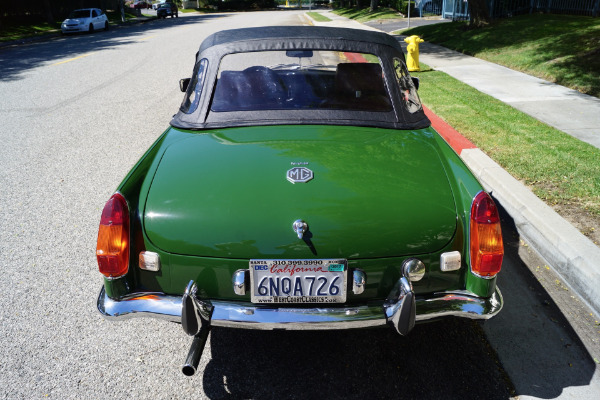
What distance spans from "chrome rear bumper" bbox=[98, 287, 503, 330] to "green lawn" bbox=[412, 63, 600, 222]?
2456 mm

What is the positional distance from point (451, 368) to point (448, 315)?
1.42ft

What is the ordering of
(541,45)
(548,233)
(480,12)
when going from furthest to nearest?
1. (480,12)
2. (541,45)
3. (548,233)

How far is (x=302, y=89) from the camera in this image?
11.6 feet

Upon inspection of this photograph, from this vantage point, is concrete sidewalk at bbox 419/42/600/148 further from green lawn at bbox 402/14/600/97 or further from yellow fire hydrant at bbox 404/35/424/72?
yellow fire hydrant at bbox 404/35/424/72

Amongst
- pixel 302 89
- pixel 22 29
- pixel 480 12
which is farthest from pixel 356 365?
pixel 22 29

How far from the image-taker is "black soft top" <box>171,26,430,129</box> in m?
3.30

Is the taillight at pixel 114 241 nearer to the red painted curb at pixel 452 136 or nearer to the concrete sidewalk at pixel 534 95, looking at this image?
the red painted curb at pixel 452 136

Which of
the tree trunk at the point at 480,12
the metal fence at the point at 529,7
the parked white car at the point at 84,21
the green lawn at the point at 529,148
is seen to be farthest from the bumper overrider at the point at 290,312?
the parked white car at the point at 84,21

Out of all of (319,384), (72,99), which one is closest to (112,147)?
(72,99)

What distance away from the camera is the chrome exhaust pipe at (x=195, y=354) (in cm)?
231

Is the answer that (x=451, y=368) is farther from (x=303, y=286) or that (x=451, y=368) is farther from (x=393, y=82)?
(x=393, y=82)

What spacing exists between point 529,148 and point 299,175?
4.33 meters

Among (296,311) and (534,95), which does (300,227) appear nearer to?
(296,311)

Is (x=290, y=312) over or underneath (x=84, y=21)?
underneath
